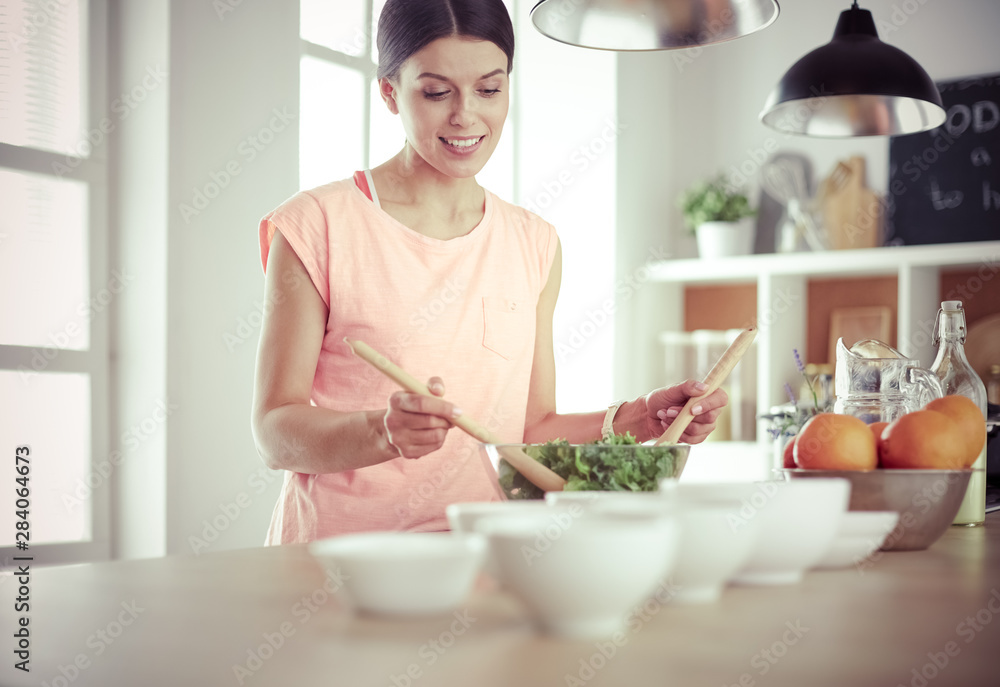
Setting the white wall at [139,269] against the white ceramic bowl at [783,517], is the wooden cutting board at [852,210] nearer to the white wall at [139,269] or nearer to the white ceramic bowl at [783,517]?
the white wall at [139,269]

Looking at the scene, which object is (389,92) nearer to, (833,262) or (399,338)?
(399,338)

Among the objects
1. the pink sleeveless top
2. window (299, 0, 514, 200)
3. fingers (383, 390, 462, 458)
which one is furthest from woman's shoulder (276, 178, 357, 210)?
window (299, 0, 514, 200)

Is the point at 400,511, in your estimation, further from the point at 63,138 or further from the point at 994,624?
the point at 63,138

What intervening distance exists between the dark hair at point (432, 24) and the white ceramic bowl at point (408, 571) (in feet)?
3.40

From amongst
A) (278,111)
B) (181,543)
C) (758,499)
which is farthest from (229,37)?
(758,499)

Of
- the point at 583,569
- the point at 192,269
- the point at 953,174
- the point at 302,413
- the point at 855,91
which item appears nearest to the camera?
the point at 583,569

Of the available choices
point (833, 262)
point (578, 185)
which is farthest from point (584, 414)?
point (578, 185)

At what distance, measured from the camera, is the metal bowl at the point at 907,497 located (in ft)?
3.09

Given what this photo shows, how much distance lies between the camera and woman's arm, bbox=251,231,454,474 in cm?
105

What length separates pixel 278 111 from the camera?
2.96m

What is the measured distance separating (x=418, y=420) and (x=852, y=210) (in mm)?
3528

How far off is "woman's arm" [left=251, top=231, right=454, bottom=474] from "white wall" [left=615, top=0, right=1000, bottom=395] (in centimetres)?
296

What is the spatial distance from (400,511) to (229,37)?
75.9 inches

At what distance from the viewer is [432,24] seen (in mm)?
1452
